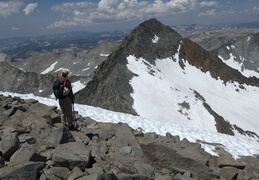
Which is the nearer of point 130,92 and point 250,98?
point 130,92

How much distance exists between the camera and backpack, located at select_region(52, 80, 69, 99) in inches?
423

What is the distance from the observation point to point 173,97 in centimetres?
4312

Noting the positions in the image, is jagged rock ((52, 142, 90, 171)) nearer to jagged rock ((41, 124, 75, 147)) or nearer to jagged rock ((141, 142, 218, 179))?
jagged rock ((41, 124, 75, 147))

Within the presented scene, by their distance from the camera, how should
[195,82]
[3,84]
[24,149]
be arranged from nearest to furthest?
[24,149] → [195,82] → [3,84]

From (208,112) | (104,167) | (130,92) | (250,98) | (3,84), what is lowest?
(3,84)

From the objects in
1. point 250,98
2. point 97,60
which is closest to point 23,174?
point 250,98

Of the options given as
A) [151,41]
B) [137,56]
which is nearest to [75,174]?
[137,56]

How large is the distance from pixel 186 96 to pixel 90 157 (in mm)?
38784

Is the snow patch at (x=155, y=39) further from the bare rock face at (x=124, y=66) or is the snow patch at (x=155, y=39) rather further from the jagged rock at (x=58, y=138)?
the jagged rock at (x=58, y=138)

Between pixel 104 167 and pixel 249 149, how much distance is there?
11000 millimetres

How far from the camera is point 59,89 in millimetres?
10852

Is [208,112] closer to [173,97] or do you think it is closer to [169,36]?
[173,97]

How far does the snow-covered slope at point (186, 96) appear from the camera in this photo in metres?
38.8

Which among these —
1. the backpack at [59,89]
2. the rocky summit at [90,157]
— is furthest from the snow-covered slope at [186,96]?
the backpack at [59,89]
